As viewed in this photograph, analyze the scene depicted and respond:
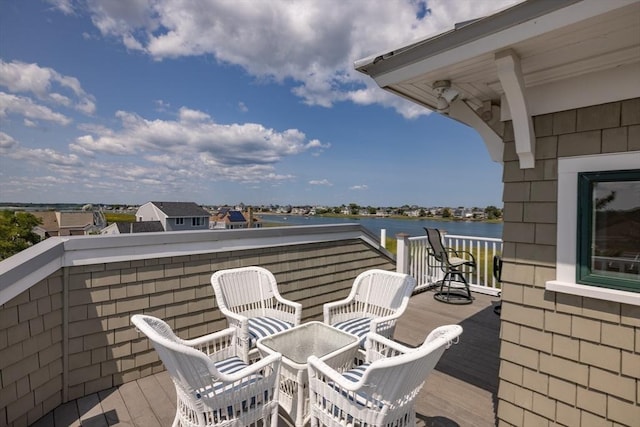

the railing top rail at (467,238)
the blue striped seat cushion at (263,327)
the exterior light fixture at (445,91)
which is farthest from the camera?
the railing top rail at (467,238)

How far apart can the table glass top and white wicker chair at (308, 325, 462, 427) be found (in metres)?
0.47

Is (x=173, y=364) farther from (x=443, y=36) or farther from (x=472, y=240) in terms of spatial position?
(x=472, y=240)

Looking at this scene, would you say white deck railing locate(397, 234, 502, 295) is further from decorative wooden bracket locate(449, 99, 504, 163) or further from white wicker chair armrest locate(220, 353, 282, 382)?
white wicker chair armrest locate(220, 353, 282, 382)

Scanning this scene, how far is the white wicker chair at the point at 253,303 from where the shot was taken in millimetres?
2701

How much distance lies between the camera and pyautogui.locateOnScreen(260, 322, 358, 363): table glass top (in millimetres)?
2295

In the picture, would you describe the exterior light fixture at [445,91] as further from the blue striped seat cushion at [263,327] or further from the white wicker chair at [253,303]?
→ the blue striped seat cushion at [263,327]

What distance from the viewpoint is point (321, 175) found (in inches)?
810

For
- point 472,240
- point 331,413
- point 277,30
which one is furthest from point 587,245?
point 277,30

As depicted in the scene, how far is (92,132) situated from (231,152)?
14.1 meters

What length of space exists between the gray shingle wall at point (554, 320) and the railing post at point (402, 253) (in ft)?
10.1

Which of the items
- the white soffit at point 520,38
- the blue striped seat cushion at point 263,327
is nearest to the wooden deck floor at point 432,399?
the blue striped seat cushion at point 263,327

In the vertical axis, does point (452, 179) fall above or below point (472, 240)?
above

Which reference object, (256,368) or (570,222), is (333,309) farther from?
(570,222)

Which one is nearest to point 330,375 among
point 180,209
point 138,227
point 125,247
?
point 125,247
